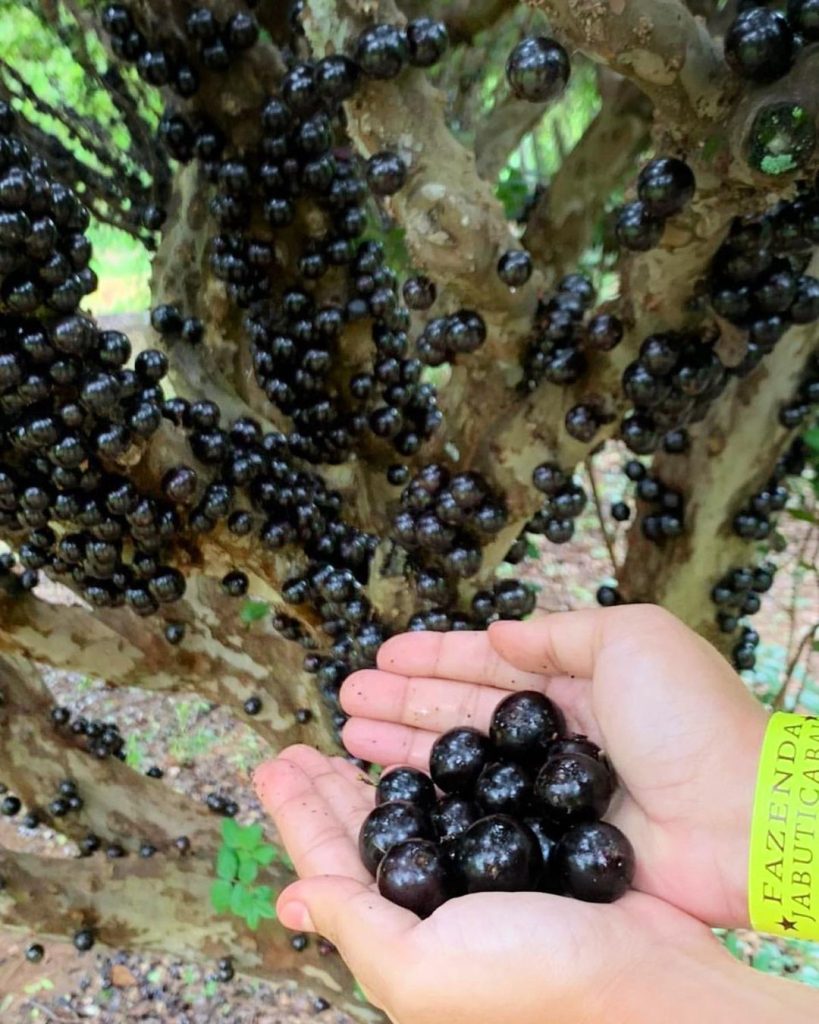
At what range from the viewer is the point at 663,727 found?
175 cm

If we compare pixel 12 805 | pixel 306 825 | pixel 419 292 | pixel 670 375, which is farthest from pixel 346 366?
pixel 12 805

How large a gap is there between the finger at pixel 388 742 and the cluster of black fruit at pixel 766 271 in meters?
1.27

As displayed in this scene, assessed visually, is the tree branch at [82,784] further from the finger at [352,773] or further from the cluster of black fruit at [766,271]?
the cluster of black fruit at [766,271]

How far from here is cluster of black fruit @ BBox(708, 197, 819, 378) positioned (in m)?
1.91

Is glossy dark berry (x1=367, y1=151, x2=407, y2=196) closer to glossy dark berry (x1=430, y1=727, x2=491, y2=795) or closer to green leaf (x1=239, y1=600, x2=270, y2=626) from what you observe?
glossy dark berry (x1=430, y1=727, x2=491, y2=795)

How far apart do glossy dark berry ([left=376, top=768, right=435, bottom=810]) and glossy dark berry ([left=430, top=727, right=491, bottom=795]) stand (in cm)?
4

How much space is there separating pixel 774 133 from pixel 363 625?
5.18 ft

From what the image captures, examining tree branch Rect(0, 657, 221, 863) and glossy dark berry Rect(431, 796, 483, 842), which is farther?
tree branch Rect(0, 657, 221, 863)

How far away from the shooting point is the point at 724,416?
2.85 metres

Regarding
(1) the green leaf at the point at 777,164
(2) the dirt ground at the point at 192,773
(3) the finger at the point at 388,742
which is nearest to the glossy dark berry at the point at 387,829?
(3) the finger at the point at 388,742

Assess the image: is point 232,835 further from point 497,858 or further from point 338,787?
point 497,858

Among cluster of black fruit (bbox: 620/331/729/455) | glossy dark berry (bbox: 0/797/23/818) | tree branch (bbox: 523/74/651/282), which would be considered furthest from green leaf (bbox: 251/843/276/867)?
tree branch (bbox: 523/74/651/282)

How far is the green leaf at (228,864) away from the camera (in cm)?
248

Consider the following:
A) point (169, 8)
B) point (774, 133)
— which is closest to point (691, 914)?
point (774, 133)
